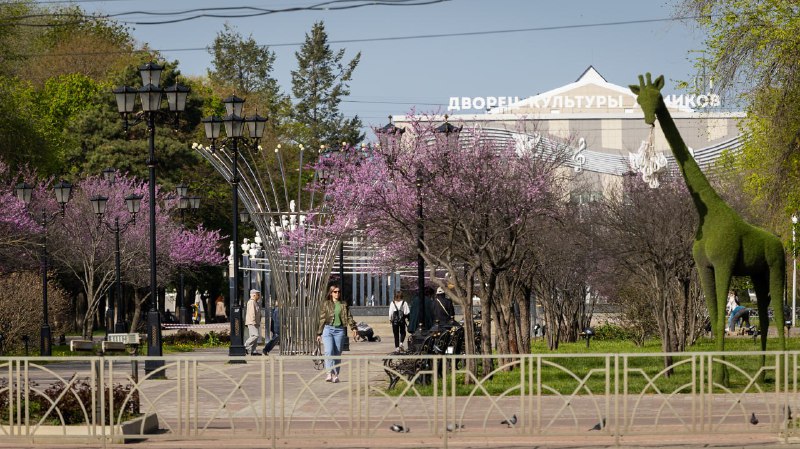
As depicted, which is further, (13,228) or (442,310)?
(13,228)

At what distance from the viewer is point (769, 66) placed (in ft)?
72.3

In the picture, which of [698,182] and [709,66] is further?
[709,66]

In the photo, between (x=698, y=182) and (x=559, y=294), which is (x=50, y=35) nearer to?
(x=559, y=294)

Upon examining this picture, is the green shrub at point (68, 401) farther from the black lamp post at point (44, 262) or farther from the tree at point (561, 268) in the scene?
the black lamp post at point (44, 262)

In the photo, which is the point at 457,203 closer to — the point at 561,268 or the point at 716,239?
the point at 716,239

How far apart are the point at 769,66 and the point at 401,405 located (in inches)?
457

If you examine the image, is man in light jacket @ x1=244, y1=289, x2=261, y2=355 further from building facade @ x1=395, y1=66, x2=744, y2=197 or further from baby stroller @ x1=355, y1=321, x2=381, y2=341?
building facade @ x1=395, y1=66, x2=744, y2=197

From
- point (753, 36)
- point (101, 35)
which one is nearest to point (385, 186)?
point (753, 36)

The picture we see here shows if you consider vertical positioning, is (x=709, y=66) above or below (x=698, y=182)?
above

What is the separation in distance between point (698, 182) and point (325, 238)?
13.7 m

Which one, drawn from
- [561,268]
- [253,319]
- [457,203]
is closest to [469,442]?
[457,203]

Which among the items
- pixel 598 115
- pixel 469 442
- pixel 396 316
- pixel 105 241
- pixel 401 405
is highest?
pixel 598 115

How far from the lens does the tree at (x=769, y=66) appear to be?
22.0 metres

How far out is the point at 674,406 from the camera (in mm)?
13359
